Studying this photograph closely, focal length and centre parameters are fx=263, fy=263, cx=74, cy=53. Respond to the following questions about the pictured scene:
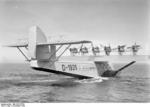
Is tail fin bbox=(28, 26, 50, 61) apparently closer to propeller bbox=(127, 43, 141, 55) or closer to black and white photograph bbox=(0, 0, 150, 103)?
black and white photograph bbox=(0, 0, 150, 103)

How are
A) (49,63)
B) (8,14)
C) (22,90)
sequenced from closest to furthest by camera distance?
1. (8,14)
2. (22,90)
3. (49,63)

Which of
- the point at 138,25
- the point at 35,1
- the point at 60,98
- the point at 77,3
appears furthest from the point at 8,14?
the point at 138,25

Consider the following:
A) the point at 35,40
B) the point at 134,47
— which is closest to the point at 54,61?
the point at 35,40

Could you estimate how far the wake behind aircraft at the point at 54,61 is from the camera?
7605 millimetres

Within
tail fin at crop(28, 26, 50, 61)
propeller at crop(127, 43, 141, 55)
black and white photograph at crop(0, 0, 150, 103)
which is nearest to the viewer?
black and white photograph at crop(0, 0, 150, 103)

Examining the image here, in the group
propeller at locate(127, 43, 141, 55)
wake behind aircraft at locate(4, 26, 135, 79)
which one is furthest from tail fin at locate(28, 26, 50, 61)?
propeller at locate(127, 43, 141, 55)

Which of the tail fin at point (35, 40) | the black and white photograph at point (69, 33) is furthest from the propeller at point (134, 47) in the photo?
the tail fin at point (35, 40)

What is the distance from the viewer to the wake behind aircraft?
761cm

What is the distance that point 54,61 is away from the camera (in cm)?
876

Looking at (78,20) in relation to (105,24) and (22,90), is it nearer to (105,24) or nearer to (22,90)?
(105,24)

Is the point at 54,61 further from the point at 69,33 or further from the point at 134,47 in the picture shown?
the point at 134,47

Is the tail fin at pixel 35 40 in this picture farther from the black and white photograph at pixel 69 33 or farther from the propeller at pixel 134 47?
the propeller at pixel 134 47

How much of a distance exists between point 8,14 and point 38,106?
2474 mm

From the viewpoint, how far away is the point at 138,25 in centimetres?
637
